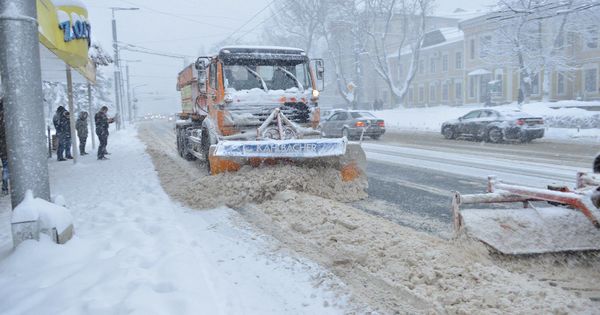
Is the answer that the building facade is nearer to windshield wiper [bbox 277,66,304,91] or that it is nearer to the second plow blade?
windshield wiper [bbox 277,66,304,91]

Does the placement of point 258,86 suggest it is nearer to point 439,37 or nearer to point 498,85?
point 498,85

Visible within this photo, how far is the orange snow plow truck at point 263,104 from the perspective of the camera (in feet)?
28.3

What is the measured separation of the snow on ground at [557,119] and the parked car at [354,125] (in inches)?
329

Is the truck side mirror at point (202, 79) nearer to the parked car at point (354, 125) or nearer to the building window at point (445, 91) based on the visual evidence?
the parked car at point (354, 125)

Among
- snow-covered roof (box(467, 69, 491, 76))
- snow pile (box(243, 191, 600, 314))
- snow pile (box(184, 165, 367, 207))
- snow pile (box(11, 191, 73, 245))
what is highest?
snow-covered roof (box(467, 69, 491, 76))

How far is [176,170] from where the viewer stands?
12195 millimetres

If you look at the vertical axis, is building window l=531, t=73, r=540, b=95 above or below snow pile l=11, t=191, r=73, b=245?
above

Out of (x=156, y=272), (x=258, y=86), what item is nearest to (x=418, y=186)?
(x=258, y=86)

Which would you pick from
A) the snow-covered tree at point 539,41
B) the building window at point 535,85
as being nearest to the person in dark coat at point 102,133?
A: the snow-covered tree at point 539,41

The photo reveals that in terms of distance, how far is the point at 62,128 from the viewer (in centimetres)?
1470

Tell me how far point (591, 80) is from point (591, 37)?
360 cm

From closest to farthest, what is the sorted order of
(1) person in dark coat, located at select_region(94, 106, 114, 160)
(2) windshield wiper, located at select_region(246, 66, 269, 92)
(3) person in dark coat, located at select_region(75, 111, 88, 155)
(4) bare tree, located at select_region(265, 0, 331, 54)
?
(2) windshield wiper, located at select_region(246, 66, 269, 92), (1) person in dark coat, located at select_region(94, 106, 114, 160), (3) person in dark coat, located at select_region(75, 111, 88, 155), (4) bare tree, located at select_region(265, 0, 331, 54)

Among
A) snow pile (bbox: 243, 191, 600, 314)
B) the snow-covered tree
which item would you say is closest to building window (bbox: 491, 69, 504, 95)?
the snow-covered tree

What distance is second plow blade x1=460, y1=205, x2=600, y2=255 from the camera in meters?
4.38
